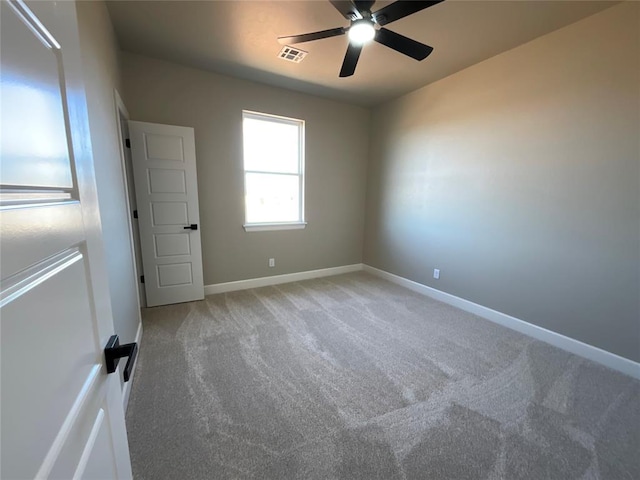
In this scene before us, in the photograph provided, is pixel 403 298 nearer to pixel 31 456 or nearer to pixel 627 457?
pixel 627 457

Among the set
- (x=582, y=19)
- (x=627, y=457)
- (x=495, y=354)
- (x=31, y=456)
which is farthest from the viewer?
(x=495, y=354)

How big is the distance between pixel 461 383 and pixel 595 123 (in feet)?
7.76

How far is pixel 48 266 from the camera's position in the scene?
467mm

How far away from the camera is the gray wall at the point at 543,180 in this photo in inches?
80.0

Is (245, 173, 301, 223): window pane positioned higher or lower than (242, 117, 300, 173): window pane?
lower

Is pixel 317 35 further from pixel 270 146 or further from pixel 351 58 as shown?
pixel 270 146

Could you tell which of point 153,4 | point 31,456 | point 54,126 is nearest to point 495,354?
point 31,456

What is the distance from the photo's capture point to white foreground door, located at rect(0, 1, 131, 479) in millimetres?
357

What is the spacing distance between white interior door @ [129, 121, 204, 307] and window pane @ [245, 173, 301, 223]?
75 cm

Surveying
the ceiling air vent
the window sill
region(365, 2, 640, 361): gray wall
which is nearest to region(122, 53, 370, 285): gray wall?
the window sill

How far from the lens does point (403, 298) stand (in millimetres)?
3480

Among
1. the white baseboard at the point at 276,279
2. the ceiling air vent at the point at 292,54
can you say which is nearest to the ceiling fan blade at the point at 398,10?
the ceiling air vent at the point at 292,54

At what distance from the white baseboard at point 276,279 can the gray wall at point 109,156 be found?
1.14m

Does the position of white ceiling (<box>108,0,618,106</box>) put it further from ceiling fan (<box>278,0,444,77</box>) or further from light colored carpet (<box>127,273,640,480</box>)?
light colored carpet (<box>127,273,640,480</box>)
